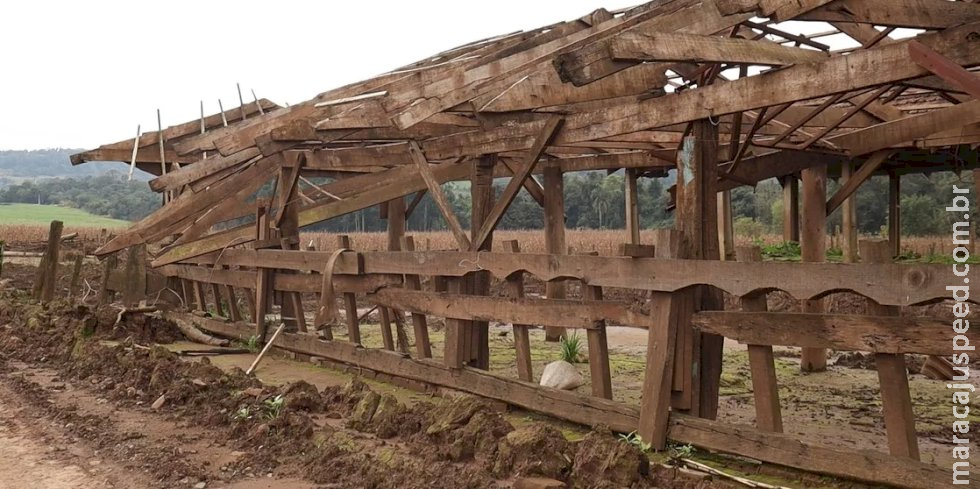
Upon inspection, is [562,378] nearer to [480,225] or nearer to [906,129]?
[480,225]

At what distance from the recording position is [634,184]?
1396cm

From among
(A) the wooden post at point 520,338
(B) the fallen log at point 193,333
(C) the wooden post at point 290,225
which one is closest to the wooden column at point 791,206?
(A) the wooden post at point 520,338

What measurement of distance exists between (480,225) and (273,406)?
8.56 feet

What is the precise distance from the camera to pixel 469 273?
28.2 feet

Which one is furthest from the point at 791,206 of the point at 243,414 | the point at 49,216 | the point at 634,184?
the point at 49,216

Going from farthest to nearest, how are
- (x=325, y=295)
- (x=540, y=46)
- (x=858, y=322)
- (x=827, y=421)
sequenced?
(x=325, y=295), (x=540, y=46), (x=827, y=421), (x=858, y=322)

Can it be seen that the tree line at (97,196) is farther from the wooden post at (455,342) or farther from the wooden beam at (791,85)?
the wooden beam at (791,85)

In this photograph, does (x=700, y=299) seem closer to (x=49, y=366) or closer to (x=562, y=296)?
(x=562, y=296)

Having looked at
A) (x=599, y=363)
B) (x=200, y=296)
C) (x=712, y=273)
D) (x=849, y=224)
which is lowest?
(x=599, y=363)

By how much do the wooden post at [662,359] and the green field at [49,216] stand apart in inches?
2965

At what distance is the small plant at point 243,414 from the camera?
298 inches

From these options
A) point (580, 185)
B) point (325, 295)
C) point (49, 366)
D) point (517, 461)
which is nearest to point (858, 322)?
point (517, 461)

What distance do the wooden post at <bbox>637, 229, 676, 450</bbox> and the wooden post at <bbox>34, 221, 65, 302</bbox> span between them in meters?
13.8

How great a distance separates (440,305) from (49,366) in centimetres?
565
